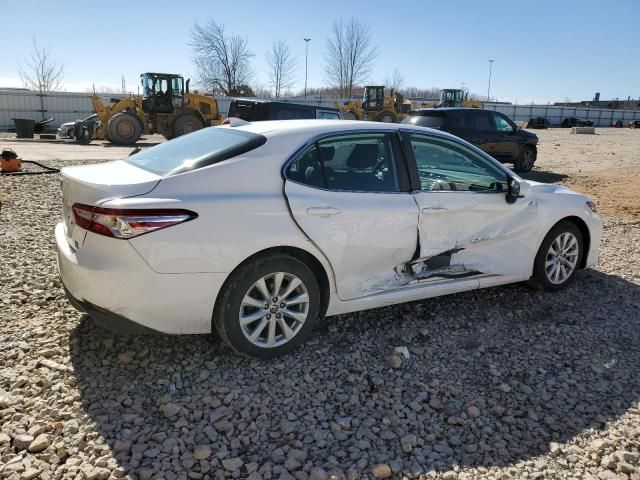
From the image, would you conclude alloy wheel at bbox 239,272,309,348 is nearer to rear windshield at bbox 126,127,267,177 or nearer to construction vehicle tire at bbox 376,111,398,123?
rear windshield at bbox 126,127,267,177

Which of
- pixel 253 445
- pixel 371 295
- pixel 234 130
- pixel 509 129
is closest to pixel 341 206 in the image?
pixel 371 295

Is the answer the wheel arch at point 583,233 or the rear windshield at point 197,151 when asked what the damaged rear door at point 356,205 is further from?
the wheel arch at point 583,233

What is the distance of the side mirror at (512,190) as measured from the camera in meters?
4.34

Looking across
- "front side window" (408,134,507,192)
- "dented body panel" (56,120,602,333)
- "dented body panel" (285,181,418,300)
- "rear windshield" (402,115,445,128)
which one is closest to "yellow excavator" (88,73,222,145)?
"rear windshield" (402,115,445,128)

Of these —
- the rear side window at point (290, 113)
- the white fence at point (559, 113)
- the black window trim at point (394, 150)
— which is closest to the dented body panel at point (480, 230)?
the black window trim at point (394, 150)

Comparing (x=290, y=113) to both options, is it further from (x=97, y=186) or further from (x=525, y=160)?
(x=97, y=186)

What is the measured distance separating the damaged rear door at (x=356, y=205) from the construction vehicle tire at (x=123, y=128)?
19392 millimetres

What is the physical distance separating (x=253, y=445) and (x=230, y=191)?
4.76 feet

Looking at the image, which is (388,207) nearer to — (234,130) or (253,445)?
(234,130)

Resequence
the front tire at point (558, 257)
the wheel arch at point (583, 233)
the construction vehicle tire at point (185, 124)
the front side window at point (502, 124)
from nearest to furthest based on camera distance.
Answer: the front tire at point (558, 257), the wheel arch at point (583, 233), the front side window at point (502, 124), the construction vehicle tire at point (185, 124)

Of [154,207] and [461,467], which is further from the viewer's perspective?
[154,207]

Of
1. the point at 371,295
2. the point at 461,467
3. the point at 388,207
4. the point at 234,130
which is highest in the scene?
the point at 234,130

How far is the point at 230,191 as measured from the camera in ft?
10.3

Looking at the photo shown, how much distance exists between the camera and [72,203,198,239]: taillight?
113 inches
